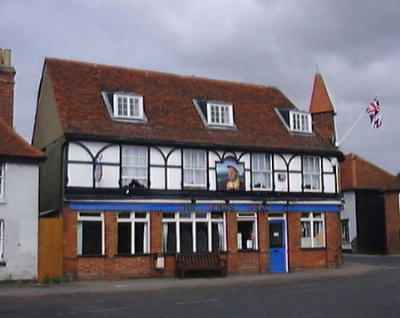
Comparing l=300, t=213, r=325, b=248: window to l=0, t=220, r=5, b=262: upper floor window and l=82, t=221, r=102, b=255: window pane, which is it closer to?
l=82, t=221, r=102, b=255: window pane

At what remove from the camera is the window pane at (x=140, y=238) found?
27.3 m

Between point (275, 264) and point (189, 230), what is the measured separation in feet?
16.1

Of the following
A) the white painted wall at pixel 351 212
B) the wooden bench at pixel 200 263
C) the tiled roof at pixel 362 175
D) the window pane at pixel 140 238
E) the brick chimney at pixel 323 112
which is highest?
the brick chimney at pixel 323 112

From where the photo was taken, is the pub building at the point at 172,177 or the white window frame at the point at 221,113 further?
the white window frame at the point at 221,113

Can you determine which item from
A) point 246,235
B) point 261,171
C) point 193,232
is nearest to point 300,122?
point 261,171

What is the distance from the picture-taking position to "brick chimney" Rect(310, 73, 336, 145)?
1513 inches

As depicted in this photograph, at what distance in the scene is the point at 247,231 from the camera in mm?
30250

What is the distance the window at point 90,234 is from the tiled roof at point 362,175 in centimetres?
2752

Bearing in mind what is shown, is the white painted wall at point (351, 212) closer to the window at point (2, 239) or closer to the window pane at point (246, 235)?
the window pane at point (246, 235)

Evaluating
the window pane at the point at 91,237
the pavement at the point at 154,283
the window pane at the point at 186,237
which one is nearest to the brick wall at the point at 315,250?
the pavement at the point at 154,283

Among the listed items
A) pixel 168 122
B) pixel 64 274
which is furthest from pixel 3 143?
pixel 168 122

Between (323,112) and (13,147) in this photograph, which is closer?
(13,147)

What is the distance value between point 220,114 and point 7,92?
1018 cm

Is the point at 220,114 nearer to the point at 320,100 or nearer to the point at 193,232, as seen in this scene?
the point at 193,232
